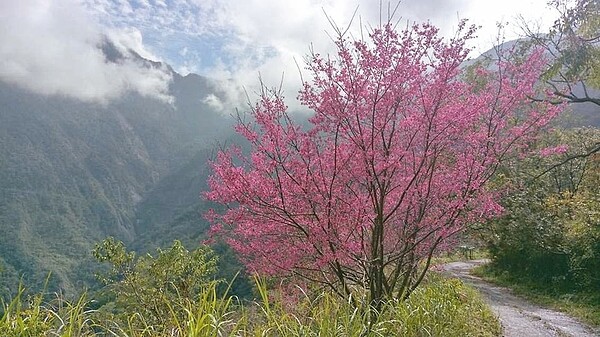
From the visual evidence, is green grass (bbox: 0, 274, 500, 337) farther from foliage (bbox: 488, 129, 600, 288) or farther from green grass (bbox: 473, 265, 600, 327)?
foliage (bbox: 488, 129, 600, 288)

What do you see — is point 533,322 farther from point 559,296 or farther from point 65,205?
point 65,205

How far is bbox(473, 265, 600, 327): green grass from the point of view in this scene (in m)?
11.2

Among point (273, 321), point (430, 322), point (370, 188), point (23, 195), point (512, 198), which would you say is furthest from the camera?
point (23, 195)

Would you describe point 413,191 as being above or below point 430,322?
above

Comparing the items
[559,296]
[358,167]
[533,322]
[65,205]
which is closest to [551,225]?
[559,296]

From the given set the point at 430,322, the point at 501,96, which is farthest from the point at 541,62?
the point at 430,322

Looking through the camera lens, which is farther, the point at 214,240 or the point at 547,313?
the point at 547,313

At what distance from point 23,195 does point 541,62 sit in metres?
175

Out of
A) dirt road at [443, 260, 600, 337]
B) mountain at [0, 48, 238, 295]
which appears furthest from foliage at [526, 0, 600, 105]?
mountain at [0, 48, 238, 295]

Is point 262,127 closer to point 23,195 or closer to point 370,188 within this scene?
point 370,188

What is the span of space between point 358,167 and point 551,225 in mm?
12823

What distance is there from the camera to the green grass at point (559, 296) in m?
11.2

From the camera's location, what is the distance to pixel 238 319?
3936 millimetres

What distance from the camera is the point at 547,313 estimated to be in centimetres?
1162
